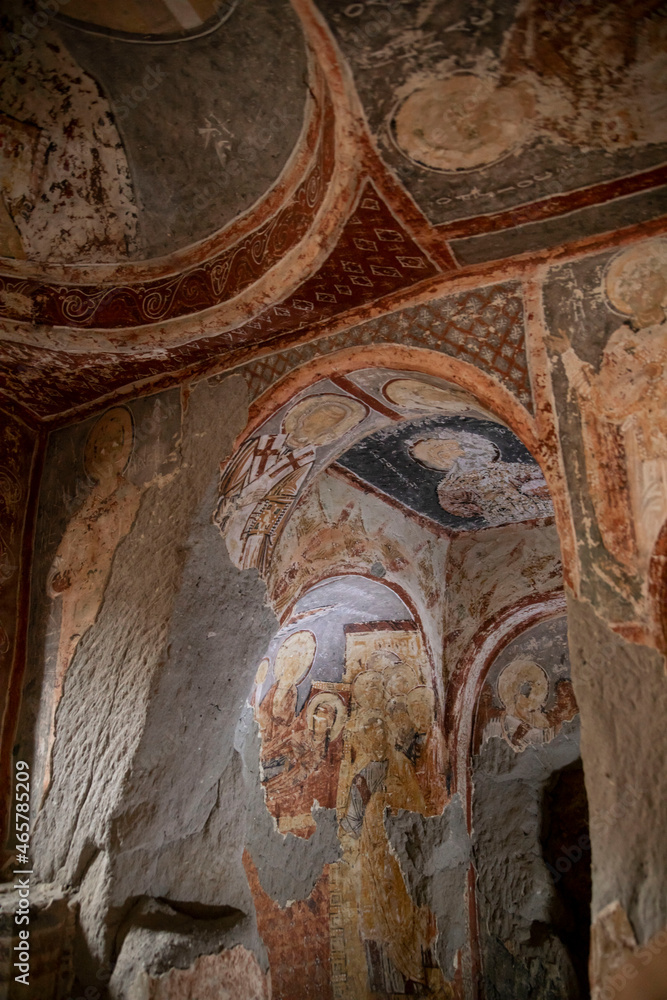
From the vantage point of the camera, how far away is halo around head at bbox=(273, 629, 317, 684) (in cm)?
636

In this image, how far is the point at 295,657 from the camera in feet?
21.1

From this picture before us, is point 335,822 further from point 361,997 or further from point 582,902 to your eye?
point 582,902

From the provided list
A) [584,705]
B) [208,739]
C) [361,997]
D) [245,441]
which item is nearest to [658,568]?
[584,705]

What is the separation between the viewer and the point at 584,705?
2.47m

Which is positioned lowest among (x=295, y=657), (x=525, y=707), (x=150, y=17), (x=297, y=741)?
(x=297, y=741)

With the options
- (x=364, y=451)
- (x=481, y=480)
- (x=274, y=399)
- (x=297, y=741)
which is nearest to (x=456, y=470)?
(x=481, y=480)

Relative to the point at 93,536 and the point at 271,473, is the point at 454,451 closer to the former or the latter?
the point at 271,473

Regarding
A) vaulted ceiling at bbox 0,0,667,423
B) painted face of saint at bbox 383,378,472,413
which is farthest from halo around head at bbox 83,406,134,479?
painted face of saint at bbox 383,378,472,413

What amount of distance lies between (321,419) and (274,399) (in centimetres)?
32

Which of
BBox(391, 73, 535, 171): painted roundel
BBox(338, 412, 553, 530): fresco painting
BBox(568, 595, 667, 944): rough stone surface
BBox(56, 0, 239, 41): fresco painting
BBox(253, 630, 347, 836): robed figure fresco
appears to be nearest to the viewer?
BBox(568, 595, 667, 944): rough stone surface

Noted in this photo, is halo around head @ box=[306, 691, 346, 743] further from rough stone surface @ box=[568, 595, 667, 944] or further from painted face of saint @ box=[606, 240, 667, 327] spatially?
painted face of saint @ box=[606, 240, 667, 327]

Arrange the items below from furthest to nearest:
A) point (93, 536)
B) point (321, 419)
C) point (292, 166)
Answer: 1. point (93, 536)
2. point (321, 419)
3. point (292, 166)

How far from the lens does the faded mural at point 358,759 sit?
588 cm

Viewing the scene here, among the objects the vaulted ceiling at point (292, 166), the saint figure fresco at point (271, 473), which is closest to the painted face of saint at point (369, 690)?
the saint figure fresco at point (271, 473)
